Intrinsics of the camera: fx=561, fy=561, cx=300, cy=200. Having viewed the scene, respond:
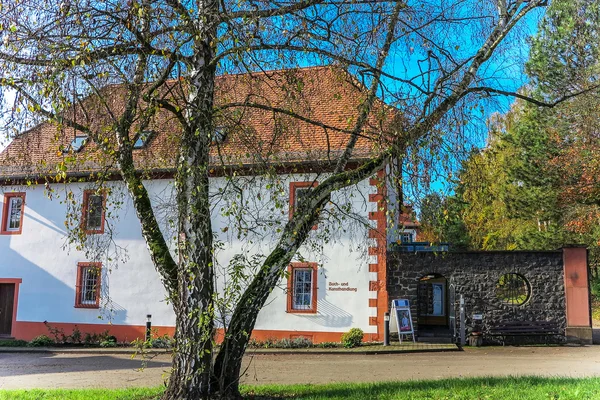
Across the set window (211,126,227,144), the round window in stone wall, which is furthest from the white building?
window (211,126,227,144)

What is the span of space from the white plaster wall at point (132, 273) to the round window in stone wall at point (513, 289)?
16.3ft

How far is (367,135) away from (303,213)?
1399mm

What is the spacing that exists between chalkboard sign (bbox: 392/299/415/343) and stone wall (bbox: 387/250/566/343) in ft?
1.55

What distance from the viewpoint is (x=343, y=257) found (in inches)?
686

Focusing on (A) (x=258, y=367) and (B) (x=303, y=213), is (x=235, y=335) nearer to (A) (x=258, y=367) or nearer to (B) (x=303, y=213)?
(B) (x=303, y=213)

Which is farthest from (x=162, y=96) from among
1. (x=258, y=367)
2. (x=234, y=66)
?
(x=258, y=367)

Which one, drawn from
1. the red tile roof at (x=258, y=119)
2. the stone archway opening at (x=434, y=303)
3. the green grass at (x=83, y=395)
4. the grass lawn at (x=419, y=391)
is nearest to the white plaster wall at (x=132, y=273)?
the stone archway opening at (x=434, y=303)

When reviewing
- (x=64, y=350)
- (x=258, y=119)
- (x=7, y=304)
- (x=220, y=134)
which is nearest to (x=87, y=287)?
(x=64, y=350)

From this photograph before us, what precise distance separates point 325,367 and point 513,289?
9268mm

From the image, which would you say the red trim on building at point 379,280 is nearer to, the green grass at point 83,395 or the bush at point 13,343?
the green grass at point 83,395

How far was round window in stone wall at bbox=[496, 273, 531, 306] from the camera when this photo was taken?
18.3 m

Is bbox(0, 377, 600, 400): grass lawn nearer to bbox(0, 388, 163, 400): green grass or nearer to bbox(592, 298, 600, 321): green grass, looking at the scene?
bbox(0, 388, 163, 400): green grass

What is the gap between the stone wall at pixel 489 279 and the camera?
1781cm

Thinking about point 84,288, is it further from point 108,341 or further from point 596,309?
point 596,309
